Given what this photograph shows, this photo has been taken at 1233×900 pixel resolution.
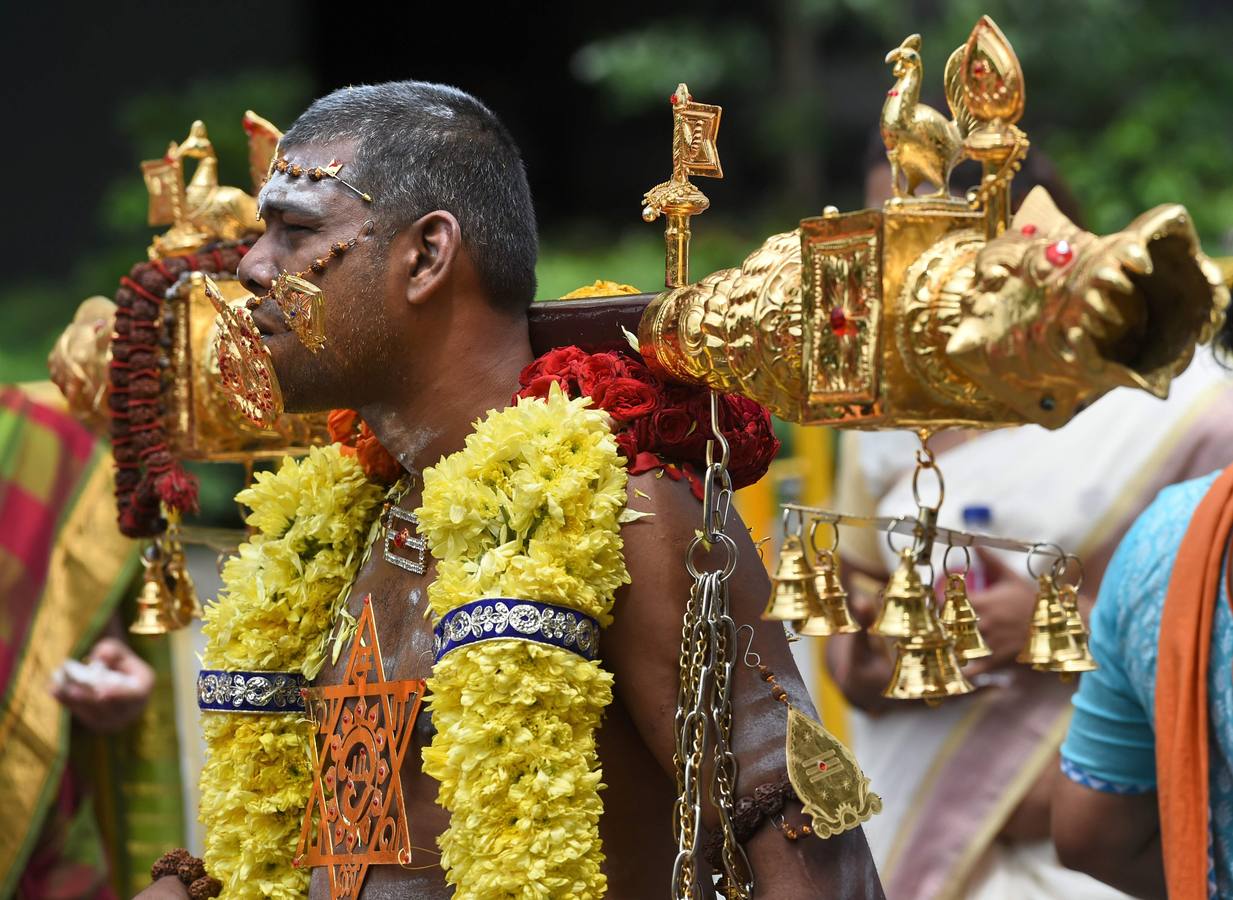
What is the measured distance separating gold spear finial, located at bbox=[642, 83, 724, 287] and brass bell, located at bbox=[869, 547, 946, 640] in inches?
23.2

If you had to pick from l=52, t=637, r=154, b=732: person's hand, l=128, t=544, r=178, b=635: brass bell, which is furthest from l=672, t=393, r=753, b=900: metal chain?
l=52, t=637, r=154, b=732: person's hand

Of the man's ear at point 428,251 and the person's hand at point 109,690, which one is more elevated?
the man's ear at point 428,251

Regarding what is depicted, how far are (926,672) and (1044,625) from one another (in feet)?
1.11

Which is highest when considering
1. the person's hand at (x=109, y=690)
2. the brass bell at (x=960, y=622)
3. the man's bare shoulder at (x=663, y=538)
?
the man's bare shoulder at (x=663, y=538)

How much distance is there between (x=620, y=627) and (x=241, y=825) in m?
0.72

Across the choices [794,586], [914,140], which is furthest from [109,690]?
[914,140]

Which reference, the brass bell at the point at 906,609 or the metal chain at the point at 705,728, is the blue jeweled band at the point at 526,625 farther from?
the brass bell at the point at 906,609

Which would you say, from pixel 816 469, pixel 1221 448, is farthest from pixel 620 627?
pixel 816 469

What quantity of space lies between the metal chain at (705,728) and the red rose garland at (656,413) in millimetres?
114

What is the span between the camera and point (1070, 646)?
87.9 inches

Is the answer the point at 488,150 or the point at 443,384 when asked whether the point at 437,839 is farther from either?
the point at 488,150

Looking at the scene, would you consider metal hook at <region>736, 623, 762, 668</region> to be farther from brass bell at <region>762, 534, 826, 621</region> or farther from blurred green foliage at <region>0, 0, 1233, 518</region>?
blurred green foliage at <region>0, 0, 1233, 518</region>

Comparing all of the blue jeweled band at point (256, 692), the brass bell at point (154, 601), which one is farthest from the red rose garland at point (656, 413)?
the brass bell at point (154, 601)

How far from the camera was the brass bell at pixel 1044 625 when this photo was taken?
7.30 ft
